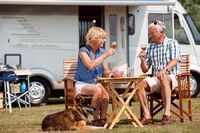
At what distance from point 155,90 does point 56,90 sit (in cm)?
549

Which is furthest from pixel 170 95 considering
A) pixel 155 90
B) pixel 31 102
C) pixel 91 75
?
pixel 31 102

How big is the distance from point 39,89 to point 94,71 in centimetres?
525

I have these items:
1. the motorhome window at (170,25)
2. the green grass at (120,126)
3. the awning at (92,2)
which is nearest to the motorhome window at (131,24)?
the motorhome window at (170,25)

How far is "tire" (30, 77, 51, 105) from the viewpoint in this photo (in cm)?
1238

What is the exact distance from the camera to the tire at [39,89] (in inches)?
488

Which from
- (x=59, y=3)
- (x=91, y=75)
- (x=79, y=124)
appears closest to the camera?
(x=79, y=124)

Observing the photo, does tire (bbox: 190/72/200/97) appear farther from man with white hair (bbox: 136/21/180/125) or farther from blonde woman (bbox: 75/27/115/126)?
blonde woman (bbox: 75/27/115/126)

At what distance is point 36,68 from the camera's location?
12492 millimetres

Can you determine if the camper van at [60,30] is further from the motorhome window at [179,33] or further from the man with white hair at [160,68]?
the man with white hair at [160,68]

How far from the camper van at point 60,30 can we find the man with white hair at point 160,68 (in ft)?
16.0

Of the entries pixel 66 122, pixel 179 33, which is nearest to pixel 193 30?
pixel 179 33

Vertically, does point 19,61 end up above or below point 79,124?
above

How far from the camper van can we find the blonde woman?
490cm

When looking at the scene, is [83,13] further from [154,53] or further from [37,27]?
[154,53]
